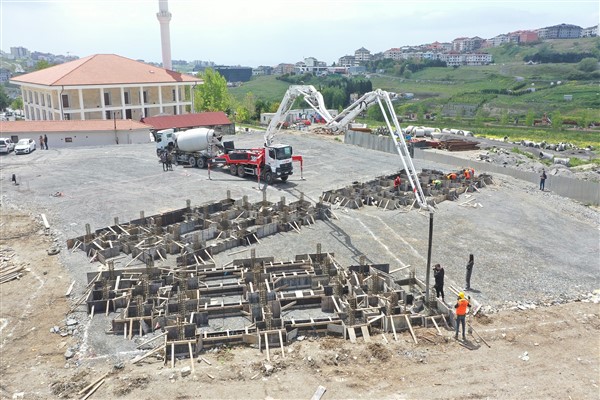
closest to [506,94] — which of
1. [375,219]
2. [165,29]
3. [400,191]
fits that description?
[165,29]

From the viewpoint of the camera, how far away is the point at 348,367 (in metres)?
11.8

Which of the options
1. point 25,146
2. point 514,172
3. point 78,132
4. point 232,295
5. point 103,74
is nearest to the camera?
point 232,295

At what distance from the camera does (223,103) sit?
77.3 m

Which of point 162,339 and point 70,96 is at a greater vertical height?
point 70,96

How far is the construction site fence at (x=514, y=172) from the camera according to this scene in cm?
3044

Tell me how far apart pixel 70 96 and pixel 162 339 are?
159 ft

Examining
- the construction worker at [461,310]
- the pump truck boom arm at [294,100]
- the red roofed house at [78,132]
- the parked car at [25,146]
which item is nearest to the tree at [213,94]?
the red roofed house at [78,132]

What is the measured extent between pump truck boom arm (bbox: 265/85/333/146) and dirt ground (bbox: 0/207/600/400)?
16.1 metres

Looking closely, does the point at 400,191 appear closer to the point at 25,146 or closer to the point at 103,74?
the point at 25,146

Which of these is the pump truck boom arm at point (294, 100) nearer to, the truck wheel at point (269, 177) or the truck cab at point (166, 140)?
the truck wheel at point (269, 177)

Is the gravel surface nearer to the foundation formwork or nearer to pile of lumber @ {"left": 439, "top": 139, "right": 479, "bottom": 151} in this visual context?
the foundation formwork

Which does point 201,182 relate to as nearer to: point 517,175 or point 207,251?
point 207,251

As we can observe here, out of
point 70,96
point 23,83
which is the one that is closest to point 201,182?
point 70,96

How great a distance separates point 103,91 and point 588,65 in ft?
467
